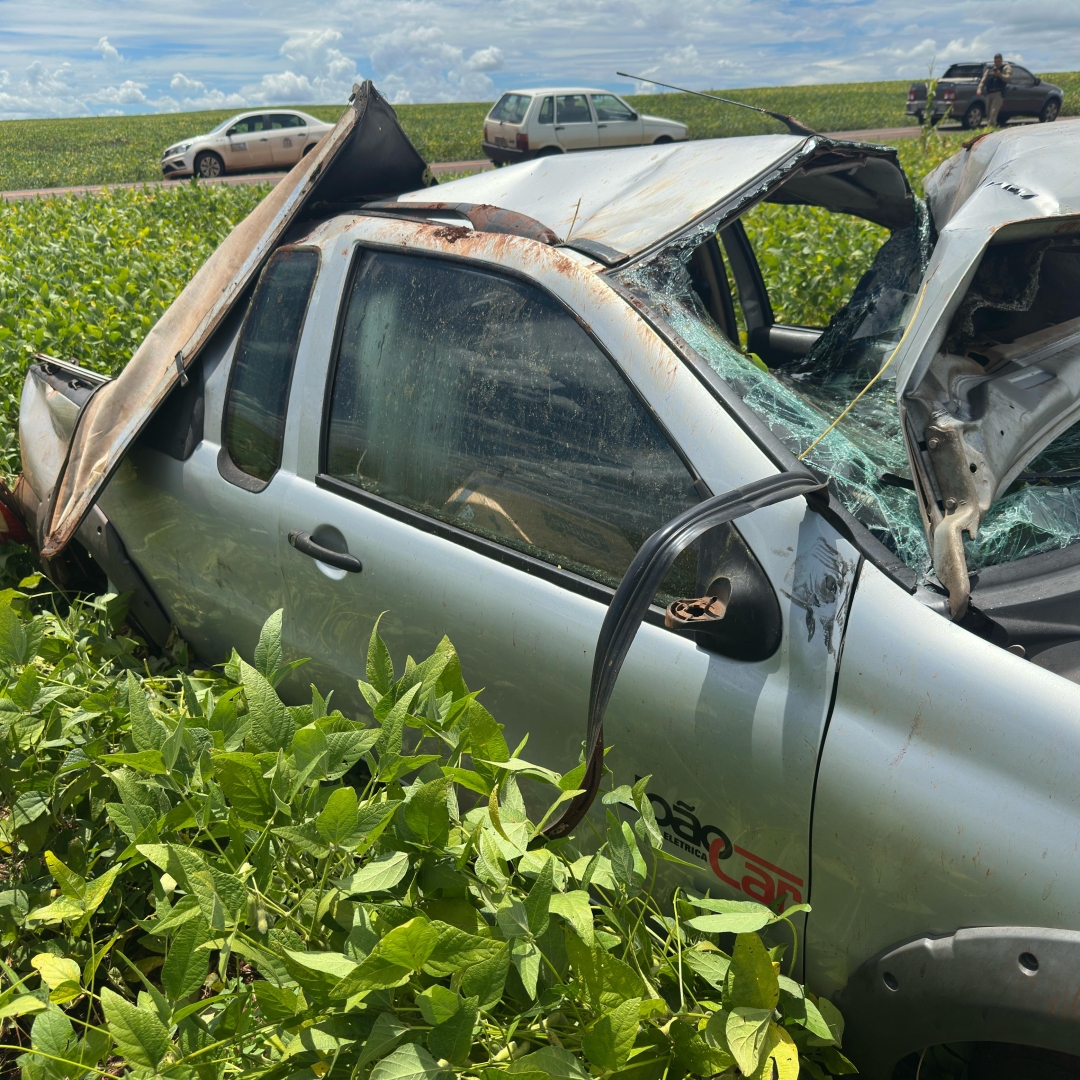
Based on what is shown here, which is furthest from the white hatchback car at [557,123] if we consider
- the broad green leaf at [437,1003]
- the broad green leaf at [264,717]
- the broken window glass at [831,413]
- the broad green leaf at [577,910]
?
the broad green leaf at [437,1003]

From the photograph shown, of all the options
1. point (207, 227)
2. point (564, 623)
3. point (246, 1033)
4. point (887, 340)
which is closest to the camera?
point (246, 1033)

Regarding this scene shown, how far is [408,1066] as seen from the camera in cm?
125

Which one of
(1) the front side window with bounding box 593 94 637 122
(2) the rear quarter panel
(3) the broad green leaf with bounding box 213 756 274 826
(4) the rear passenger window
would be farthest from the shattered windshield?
(1) the front side window with bounding box 593 94 637 122

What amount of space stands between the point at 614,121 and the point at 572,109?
3.47 feet

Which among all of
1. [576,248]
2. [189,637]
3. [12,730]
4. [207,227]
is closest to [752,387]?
[576,248]

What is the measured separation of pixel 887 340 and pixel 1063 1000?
6.21 ft

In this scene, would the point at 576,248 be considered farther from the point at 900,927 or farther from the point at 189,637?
the point at 189,637

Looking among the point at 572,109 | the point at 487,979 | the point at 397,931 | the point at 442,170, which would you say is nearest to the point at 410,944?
the point at 397,931

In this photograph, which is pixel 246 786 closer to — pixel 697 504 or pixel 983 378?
pixel 697 504

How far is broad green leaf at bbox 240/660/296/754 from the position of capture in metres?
1.73

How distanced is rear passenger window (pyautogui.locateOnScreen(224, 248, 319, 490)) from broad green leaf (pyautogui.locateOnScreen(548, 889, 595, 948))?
1.41 meters

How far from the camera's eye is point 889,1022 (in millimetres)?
1581

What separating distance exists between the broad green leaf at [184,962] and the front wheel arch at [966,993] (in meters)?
1.01

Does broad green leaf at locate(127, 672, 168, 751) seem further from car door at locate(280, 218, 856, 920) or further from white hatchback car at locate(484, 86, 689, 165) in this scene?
white hatchback car at locate(484, 86, 689, 165)
